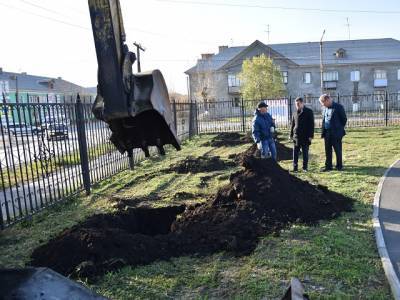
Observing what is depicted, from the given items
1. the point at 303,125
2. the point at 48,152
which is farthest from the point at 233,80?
the point at 48,152

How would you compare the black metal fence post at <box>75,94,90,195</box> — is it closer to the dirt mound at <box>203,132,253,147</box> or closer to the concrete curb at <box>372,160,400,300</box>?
the concrete curb at <box>372,160,400,300</box>

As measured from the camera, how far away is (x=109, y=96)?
129 inches

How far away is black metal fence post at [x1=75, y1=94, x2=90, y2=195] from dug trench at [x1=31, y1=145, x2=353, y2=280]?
7.02 ft

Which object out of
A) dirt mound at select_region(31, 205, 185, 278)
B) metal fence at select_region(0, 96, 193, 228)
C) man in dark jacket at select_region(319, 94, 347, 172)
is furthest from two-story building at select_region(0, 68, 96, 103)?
dirt mound at select_region(31, 205, 185, 278)

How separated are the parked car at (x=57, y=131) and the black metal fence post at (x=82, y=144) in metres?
0.39

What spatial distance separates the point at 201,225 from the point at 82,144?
4557mm

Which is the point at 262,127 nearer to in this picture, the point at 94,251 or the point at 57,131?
the point at 57,131

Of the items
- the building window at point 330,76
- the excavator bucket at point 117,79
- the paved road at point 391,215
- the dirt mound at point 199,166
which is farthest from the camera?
the building window at point 330,76

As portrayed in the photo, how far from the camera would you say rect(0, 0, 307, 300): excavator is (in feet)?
8.71

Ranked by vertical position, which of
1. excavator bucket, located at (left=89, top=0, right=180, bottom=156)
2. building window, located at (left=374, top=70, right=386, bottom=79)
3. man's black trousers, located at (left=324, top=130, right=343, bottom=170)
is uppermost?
building window, located at (left=374, top=70, right=386, bottom=79)

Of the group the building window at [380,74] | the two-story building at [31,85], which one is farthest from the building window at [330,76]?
the two-story building at [31,85]

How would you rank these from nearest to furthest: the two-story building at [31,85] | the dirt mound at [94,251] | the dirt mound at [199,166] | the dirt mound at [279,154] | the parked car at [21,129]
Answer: the dirt mound at [94,251] → the parked car at [21,129] → the dirt mound at [199,166] → the dirt mound at [279,154] → the two-story building at [31,85]

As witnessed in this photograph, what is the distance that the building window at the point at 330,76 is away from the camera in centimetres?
6059

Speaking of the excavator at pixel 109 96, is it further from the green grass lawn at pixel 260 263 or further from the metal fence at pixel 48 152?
the metal fence at pixel 48 152
